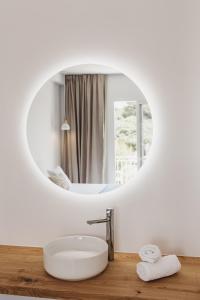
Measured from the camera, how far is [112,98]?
1.67 m

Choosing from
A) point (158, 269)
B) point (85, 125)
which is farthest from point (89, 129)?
point (158, 269)

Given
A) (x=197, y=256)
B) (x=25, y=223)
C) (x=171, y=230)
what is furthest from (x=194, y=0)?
(x=25, y=223)

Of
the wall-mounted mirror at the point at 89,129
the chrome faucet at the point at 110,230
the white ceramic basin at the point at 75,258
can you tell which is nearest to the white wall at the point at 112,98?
the wall-mounted mirror at the point at 89,129

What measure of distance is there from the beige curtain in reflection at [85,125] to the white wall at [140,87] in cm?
10

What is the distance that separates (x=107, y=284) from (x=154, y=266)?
0.68 feet

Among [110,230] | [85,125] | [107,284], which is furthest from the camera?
[85,125]

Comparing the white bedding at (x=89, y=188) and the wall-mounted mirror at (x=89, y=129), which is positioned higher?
the wall-mounted mirror at (x=89, y=129)

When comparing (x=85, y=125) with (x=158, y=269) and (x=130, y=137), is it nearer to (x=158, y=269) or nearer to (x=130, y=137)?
(x=130, y=137)

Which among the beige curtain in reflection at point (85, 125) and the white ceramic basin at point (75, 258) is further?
the beige curtain in reflection at point (85, 125)

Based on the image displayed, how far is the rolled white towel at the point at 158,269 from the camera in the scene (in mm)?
1367

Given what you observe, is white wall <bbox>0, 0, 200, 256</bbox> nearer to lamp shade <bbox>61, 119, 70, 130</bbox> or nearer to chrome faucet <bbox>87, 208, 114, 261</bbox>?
chrome faucet <bbox>87, 208, 114, 261</bbox>

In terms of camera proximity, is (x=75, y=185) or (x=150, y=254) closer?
(x=150, y=254)

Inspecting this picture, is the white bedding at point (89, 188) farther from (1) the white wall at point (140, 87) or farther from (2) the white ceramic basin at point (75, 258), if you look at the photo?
(2) the white ceramic basin at point (75, 258)

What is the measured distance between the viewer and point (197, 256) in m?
1.61
